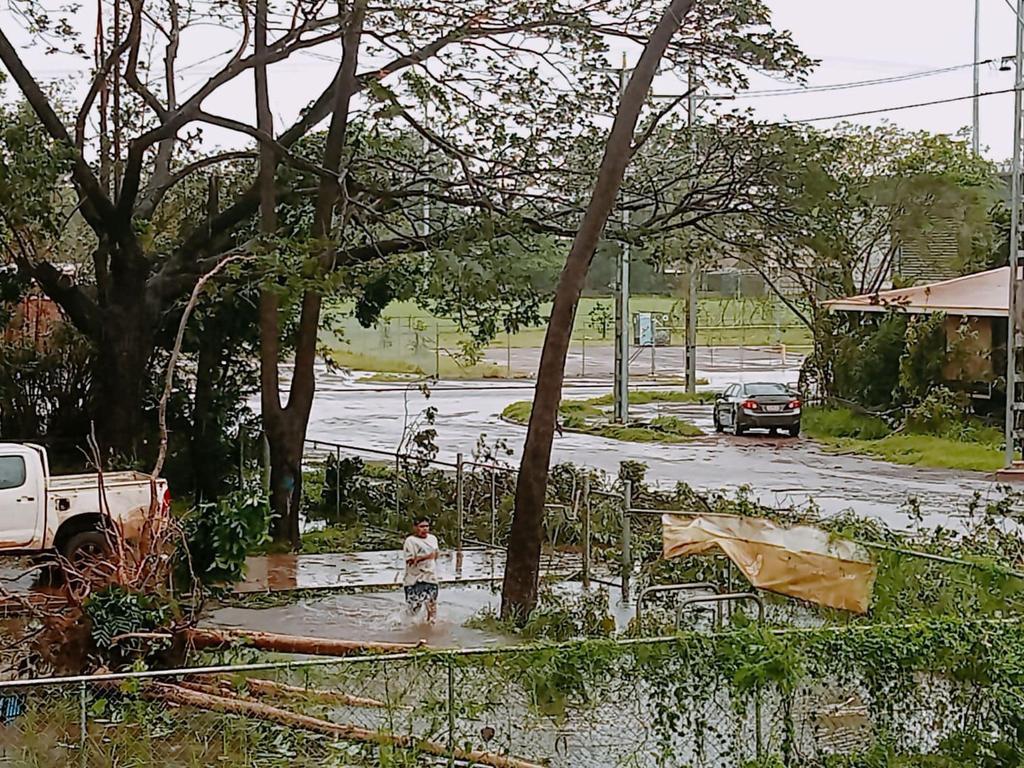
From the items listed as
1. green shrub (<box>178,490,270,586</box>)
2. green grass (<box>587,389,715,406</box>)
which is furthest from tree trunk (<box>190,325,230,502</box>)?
green grass (<box>587,389,715,406</box>)

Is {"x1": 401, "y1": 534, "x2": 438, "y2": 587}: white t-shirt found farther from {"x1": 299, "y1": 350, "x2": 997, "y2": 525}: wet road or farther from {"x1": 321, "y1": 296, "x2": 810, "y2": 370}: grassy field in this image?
{"x1": 321, "y1": 296, "x2": 810, "y2": 370}: grassy field

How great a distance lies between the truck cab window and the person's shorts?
17.1 ft

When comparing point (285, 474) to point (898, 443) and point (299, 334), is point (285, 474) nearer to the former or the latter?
point (299, 334)

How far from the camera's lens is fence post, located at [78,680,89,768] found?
7.95 m

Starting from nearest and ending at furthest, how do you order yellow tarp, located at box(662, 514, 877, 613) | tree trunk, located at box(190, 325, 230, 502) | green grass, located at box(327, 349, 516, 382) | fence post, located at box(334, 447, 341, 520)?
yellow tarp, located at box(662, 514, 877, 613)
fence post, located at box(334, 447, 341, 520)
tree trunk, located at box(190, 325, 230, 502)
green grass, located at box(327, 349, 516, 382)

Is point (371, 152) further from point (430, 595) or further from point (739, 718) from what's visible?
point (739, 718)

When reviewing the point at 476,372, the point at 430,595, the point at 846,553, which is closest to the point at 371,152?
the point at 430,595

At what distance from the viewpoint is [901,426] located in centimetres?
3512

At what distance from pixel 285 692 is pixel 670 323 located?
139 feet

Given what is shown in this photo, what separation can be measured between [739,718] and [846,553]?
4.74m

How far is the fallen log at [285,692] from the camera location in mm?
8820

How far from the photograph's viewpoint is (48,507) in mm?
17516

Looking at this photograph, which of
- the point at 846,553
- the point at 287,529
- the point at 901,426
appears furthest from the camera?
the point at 901,426

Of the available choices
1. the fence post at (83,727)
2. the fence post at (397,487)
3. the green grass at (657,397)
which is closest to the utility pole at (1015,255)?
the fence post at (397,487)
